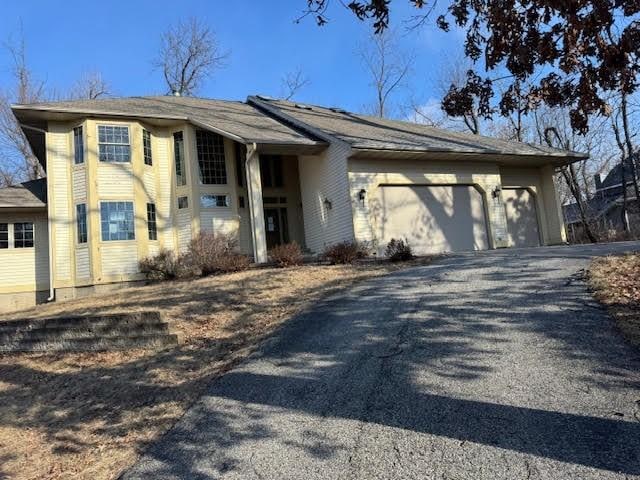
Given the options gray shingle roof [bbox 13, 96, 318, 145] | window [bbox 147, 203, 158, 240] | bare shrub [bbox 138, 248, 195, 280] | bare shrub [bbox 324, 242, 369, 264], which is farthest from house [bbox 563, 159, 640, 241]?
bare shrub [bbox 138, 248, 195, 280]

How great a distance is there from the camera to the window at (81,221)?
16.2 m

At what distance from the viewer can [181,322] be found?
8.55 metres

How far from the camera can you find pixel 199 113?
18.4m

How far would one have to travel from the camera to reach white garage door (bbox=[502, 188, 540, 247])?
66.2ft

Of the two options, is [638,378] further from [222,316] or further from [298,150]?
[298,150]

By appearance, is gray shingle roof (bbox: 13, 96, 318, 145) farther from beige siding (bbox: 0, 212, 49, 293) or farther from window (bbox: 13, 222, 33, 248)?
window (bbox: 13, 222, 33, 248)

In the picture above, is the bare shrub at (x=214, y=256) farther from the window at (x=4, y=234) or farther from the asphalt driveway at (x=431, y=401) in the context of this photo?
the window at (x=4, y=234)

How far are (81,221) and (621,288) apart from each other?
14.8 m

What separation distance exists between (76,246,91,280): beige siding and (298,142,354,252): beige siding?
713cm

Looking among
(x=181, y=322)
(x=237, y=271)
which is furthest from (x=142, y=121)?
(x=181, y=322)

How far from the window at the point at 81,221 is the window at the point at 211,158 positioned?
12.2ft

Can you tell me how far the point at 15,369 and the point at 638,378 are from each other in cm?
753

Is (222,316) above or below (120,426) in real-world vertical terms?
above

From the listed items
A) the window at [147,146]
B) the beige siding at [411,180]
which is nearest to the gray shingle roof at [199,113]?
the window at [147,146]
